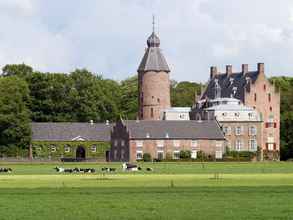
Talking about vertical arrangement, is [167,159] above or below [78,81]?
below

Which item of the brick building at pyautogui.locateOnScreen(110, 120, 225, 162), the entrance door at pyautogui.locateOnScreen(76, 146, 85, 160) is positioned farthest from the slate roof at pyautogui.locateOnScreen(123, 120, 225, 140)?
the entrance door at pyautogui.locateOnScreen(76, 146, 85, 160)

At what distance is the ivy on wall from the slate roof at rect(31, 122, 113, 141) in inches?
19.2

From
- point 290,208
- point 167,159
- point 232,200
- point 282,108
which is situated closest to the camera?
point 290,208

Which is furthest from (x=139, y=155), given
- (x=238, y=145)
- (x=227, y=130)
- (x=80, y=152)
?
(x=238, y=145)

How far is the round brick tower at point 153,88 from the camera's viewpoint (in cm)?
12206

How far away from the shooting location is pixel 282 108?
123938 millimetres

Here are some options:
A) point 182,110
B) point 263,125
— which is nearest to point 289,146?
point 263,125

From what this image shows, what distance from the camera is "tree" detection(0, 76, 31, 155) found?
371 ft

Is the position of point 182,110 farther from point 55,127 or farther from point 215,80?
point 55,127

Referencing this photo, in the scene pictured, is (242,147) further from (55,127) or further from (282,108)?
(55,127)

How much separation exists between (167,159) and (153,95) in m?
17.2

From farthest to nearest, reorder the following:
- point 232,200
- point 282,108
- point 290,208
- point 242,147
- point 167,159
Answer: point 282,108 → point 242,147 → point 167,159 → point 232,200 → point 290,208

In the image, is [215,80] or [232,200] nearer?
[232,200]

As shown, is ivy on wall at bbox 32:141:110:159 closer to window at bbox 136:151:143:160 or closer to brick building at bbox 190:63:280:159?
window at bbox 136:151:143:160
